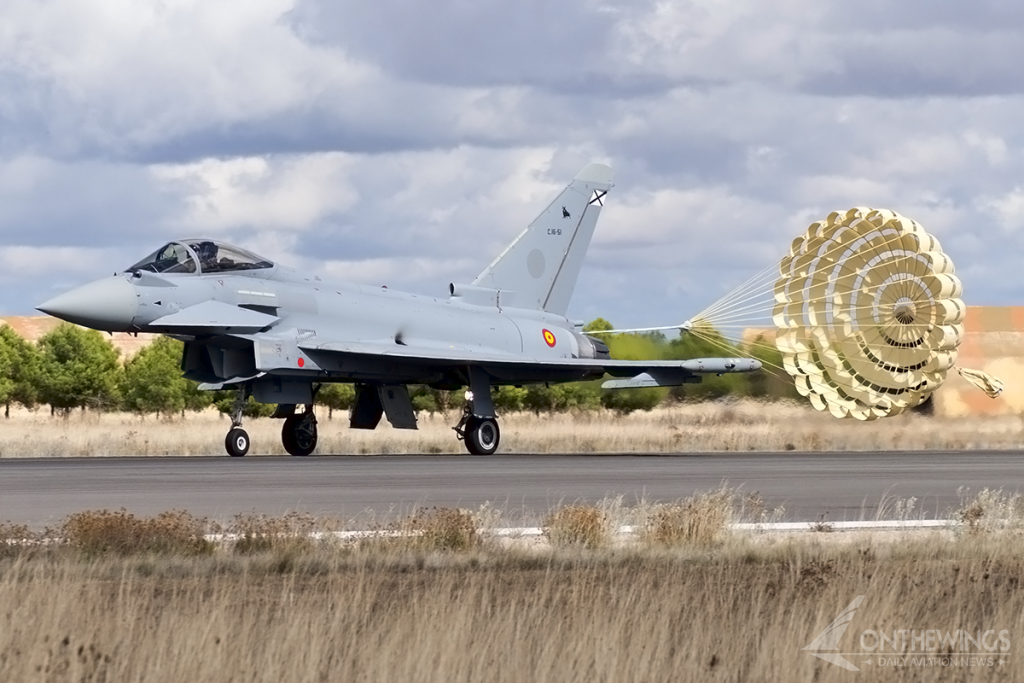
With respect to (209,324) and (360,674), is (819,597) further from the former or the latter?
(209,324)

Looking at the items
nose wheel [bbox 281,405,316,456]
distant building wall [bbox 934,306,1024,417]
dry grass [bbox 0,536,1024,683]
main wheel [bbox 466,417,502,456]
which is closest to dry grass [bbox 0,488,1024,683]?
dry grass [bbox 0,536,1024,683]

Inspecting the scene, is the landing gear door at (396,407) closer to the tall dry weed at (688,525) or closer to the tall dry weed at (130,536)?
the tall dry weed at (688,525)

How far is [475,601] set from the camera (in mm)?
7441

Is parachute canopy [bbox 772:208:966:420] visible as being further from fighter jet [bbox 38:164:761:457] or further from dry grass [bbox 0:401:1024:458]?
fighter jet [bbox 38:164:761:457]

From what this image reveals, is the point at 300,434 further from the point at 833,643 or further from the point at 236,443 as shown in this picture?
the point at 833,643

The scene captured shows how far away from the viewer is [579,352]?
28984mm

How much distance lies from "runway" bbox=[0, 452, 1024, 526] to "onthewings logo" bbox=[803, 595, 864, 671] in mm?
6252

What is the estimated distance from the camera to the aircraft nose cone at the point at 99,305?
2162 centimetres

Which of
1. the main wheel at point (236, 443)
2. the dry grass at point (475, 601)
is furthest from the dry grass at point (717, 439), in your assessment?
the dry grass at point (475, 601)

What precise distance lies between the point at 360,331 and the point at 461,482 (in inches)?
352

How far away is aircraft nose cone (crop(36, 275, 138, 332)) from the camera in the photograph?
2162 centimetres

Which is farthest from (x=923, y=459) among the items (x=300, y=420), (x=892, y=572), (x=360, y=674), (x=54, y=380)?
(x=54, y=380)

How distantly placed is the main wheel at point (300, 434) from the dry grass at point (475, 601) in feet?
46.8

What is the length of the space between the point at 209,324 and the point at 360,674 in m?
17.2
